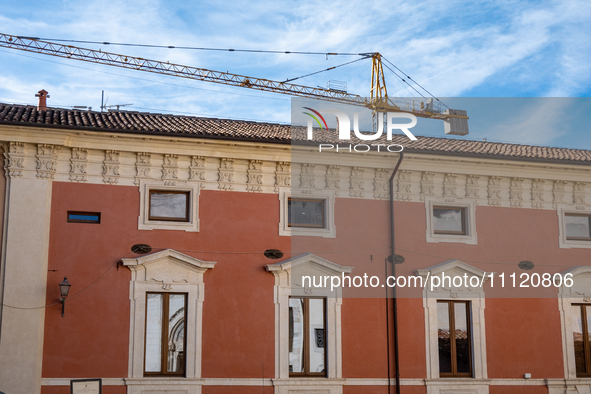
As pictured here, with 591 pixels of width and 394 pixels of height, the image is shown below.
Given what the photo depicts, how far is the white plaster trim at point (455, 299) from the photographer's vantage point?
15883 millimetres

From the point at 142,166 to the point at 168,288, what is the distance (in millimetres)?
2846

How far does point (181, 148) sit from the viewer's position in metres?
15.4

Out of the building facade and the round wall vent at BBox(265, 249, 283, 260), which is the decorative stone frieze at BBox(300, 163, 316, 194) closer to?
the building facade

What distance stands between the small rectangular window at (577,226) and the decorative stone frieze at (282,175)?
7474 mm

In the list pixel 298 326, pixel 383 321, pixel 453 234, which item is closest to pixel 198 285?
pixel 298 326

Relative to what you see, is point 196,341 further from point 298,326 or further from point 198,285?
point 298,326

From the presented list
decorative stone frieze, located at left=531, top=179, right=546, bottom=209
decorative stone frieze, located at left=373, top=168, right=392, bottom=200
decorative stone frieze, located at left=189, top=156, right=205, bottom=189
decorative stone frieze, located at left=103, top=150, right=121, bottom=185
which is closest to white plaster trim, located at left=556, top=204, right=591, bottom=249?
decorative stone frieze, located at left=531, top=179, right=546, bottom=209

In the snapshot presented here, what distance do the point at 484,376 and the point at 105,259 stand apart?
9265 mm

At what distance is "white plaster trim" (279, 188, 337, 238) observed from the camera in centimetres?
1576

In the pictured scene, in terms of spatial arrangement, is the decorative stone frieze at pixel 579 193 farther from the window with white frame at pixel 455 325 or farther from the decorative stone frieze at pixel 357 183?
the decorative stone frieze at pixel 357 183

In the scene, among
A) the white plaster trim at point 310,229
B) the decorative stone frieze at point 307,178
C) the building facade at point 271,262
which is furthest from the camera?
the decorative stone frieze at point 307,178

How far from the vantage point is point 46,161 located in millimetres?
14602

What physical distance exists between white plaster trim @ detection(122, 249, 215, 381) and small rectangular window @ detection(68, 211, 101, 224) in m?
1.18

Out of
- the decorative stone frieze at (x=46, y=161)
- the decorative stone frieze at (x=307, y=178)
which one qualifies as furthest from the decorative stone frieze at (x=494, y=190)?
the decorative stone frieze at (x=46, y=161)
